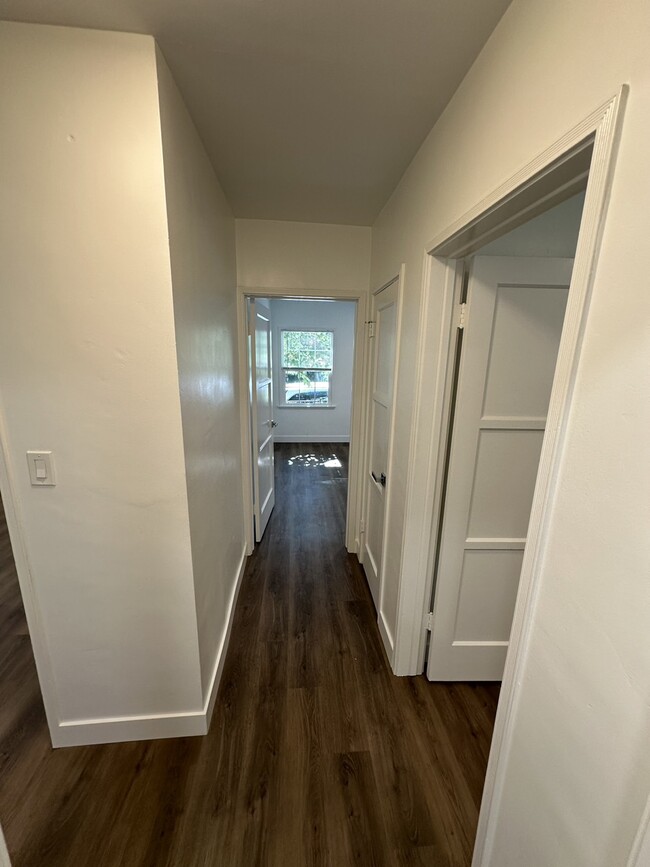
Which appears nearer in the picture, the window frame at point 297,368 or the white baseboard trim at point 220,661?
the white baseboard trim at point 220,661

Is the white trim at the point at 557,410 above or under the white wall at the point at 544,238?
under

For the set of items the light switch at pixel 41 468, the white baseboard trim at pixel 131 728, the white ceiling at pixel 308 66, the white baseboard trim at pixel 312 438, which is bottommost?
the white baseboard trim at pixel 131 728

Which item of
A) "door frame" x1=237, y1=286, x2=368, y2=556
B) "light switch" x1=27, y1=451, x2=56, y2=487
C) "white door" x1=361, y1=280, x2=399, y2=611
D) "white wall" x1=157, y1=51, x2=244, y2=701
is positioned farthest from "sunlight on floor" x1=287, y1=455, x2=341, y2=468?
"light switch" x1=27, y1=451, x2=56, y2=487

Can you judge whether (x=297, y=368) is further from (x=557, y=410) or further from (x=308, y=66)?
(x=557, y=410)

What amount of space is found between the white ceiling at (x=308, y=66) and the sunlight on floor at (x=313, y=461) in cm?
390

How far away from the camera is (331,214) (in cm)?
220

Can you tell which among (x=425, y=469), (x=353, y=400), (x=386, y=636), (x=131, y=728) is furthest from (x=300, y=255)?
(x=131, y=728)

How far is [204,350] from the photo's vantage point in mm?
1541

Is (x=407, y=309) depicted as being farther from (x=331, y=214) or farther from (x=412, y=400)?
(x=331, y=214)

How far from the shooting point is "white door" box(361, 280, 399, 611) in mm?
1991

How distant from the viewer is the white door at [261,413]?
8.68 ft

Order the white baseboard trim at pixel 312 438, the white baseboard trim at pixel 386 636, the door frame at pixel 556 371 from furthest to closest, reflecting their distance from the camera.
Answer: the white baseboard trim at pixel 312 438 → the white baseboard trim at pixel 386 636 → the door frame at pixel 556 371

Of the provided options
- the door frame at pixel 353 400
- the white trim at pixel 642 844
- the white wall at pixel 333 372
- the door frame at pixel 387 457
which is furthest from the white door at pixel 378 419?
the white wall at pixel 333 372

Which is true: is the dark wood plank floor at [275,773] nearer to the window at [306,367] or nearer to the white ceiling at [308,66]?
the white ceiling at [308,66]
